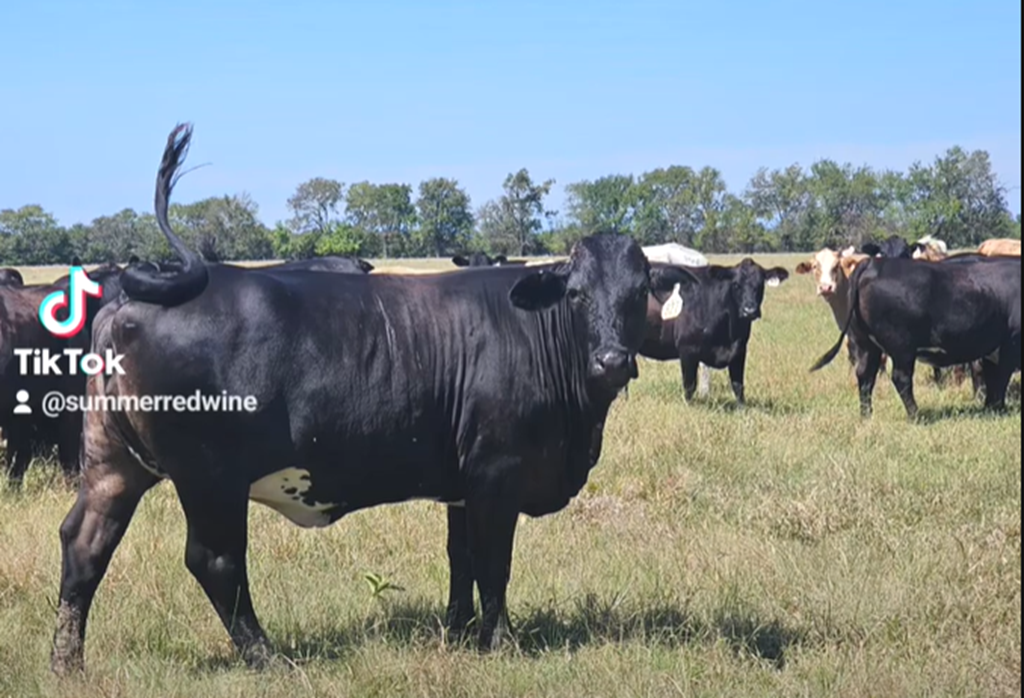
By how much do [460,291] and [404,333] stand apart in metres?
0.42

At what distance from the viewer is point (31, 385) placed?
9203 mm

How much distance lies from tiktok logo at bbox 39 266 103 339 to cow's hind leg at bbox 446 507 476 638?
4700 millimetres

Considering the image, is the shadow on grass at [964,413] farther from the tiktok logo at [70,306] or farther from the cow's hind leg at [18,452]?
the cow's hind leg at [18,452]

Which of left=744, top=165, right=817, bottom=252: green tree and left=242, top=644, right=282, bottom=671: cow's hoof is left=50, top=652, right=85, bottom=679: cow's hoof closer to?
left=242, top=644, right=282, bottom=671: cow's hoof

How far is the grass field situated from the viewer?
16.7 feet

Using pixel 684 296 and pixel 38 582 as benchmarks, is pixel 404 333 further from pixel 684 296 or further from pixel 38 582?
pixel 684 296

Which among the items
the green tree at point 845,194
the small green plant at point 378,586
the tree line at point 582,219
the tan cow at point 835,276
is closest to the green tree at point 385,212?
the tree line at point 582,219

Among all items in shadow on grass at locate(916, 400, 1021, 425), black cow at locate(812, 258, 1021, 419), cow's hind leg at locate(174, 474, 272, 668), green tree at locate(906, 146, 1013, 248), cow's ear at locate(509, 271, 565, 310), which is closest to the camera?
cow's hind leg at locate(174, 474, 272, 668)

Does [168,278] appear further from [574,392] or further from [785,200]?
[785,200]

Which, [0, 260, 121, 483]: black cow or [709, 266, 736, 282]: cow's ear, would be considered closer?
[0, 260, 121, 483]: black cow

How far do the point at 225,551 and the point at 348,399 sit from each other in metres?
0.79

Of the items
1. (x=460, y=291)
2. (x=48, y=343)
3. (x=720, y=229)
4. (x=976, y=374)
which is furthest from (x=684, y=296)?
(x=720, y=229)

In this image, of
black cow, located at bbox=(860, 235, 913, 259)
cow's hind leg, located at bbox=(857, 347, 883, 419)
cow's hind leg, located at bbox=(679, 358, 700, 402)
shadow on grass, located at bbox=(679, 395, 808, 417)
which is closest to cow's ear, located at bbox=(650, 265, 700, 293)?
shadow on grass, located at bbox=(679, 395, 808, 417)

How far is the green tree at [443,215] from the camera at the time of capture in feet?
81.8
